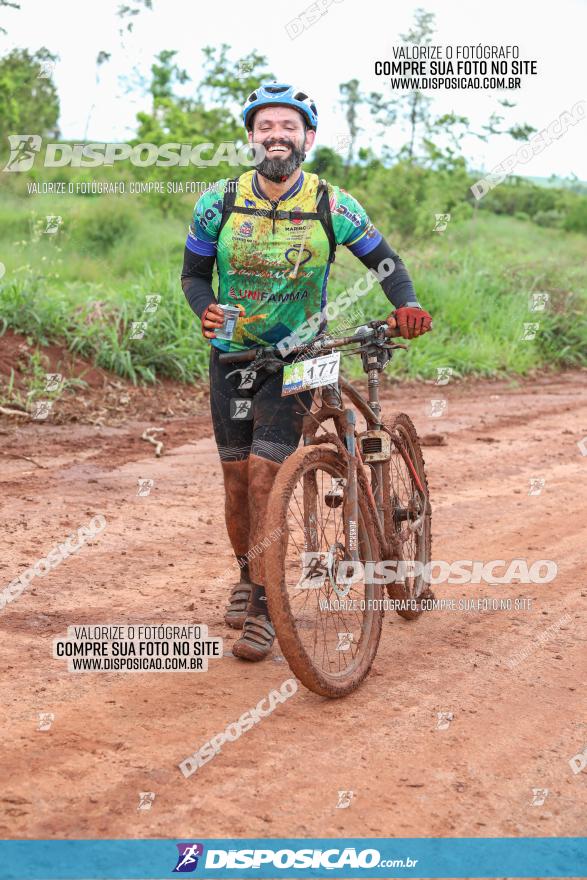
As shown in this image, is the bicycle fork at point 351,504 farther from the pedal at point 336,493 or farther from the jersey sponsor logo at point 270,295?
the jersey sponsor logo at point 270,295

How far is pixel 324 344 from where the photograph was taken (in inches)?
161

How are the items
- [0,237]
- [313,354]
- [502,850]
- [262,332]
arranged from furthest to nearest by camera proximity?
[0,237] → [262,332] → [313,354] → [502,850]

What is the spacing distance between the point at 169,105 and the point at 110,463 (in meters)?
8.86

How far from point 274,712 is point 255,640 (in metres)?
0.53

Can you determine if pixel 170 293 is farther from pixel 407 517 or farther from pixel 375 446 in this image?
pixel 375 446

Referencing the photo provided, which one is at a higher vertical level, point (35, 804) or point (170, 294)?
point (170, 294)

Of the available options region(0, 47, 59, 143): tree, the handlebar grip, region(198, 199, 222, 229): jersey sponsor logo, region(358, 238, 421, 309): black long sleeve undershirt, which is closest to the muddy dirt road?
the handlebar grip

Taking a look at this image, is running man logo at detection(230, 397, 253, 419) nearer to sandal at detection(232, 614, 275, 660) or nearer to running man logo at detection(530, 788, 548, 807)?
sandal at detection(232, 614, 275, 660)

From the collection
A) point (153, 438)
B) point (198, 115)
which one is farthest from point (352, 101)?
point (153, 438)

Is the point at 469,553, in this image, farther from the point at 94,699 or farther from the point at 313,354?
the point at 94,699

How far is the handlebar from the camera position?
13.4ft

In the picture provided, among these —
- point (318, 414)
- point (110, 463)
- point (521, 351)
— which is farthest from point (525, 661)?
point (521, 351)

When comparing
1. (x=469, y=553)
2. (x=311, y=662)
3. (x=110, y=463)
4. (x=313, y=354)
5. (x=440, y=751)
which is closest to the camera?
(x=440, y=751)

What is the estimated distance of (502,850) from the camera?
3.04 metres
